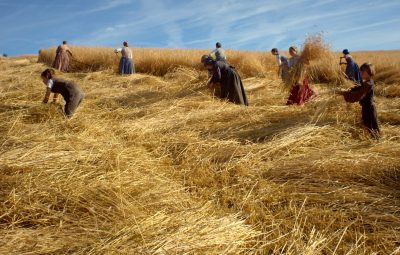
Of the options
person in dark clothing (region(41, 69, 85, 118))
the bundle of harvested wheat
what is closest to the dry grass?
the bundle of harvested wheat

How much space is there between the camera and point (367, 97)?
443cm

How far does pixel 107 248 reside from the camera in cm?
195

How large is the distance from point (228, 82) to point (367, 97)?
2.66 metres

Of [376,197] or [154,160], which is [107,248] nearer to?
[154,160]

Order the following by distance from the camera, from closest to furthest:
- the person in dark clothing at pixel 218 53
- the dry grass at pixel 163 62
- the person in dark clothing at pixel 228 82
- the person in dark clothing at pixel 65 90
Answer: the person in dark clothing at pixel 65 90 → the person in dark clothing at pixel 228 82 → the person in dark clothing at pixel 218 53 → the dry grass at pixel 163 62

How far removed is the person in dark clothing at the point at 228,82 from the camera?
21.4 ft

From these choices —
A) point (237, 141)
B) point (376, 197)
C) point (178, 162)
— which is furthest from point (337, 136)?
point (178, 162)

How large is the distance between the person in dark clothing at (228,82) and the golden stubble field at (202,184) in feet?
4.18

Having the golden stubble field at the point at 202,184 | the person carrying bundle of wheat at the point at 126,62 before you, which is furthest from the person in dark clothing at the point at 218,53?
the golden stubble field at the point at 202,184

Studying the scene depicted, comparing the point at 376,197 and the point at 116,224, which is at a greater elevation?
the point at 116,224

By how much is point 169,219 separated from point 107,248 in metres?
0.51

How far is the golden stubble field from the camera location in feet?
7.22

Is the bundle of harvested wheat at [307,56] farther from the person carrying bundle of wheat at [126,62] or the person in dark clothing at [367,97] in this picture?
the person carrying bundle of wheat at [126,62]

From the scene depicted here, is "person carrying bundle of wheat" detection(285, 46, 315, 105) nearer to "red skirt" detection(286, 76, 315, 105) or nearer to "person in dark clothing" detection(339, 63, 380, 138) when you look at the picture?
"red skirt" detection(286, 76, 315, 105)
